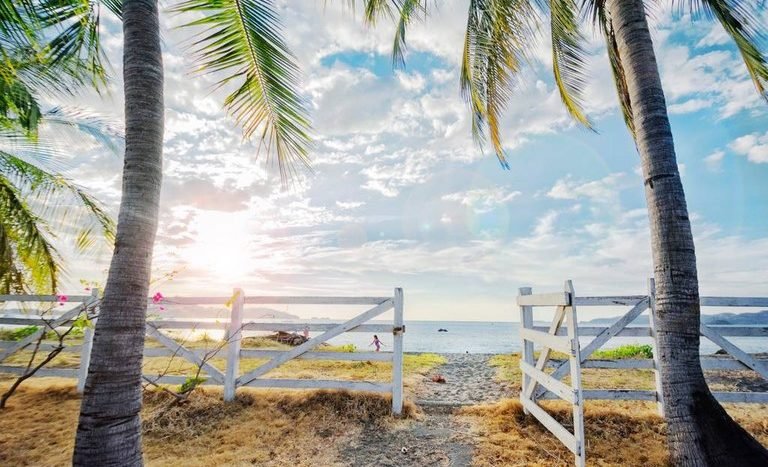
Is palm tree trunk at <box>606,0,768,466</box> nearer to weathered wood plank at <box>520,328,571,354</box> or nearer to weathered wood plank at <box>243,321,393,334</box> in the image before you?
weathered wood plank at <box>520,328,571,354</box>

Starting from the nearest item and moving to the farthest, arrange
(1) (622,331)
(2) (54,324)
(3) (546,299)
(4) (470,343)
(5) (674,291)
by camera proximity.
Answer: (5) (674,291), (3) (546,299), (1) (622,331), (2) (54,324), (4) (470,343)

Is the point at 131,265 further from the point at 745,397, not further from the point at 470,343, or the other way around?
the point at 470,343

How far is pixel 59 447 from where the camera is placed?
4.53 m

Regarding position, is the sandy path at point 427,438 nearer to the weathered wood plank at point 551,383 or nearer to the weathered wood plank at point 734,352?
the weathered wood plank at point 551,383

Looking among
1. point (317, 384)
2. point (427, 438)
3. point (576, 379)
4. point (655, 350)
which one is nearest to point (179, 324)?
point (317, 384)

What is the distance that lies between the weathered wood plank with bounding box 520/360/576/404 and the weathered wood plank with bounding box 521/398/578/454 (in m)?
0.31

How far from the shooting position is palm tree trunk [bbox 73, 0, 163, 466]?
8.61ft

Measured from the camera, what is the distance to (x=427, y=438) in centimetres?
491

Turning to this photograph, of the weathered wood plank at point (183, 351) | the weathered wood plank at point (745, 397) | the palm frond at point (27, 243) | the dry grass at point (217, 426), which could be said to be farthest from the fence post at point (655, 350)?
the palm frond at point (27, 243)

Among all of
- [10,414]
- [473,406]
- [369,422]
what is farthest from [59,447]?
[473,406]

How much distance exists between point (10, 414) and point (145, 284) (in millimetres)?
4855

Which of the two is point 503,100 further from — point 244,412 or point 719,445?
point 244,412

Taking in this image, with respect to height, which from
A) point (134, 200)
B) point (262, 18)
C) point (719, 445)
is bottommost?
point (719, 445)

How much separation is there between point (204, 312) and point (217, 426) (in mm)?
1731
